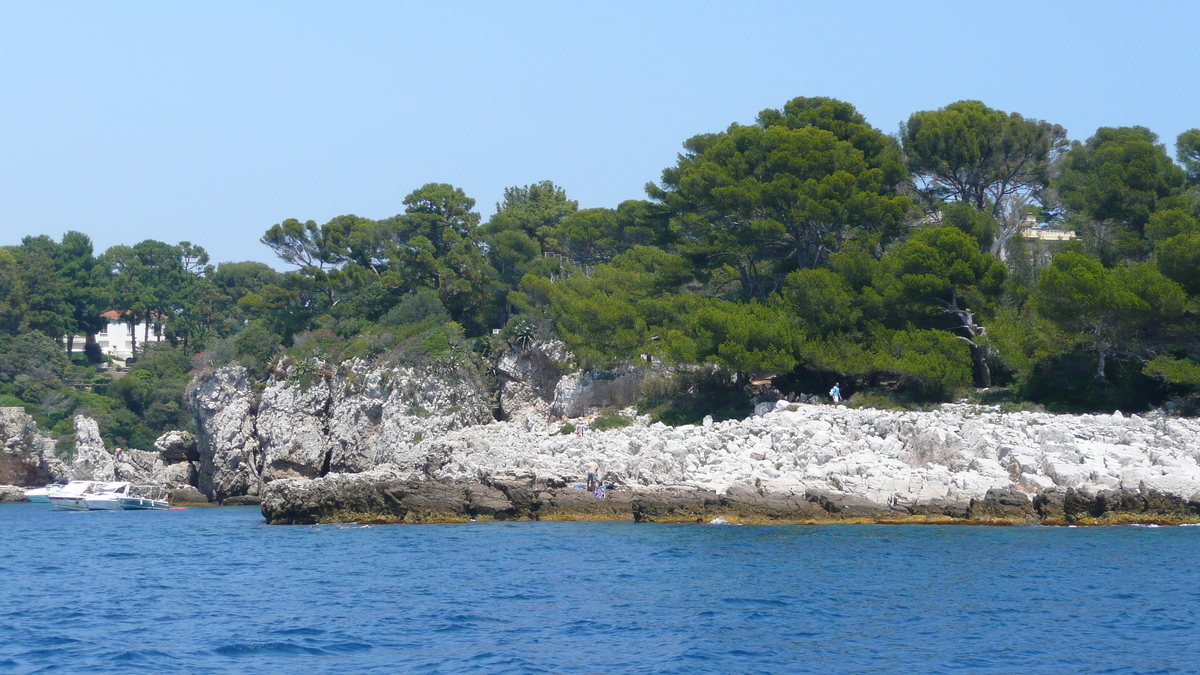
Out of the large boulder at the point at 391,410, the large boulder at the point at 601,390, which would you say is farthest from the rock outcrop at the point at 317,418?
the large boulder at the point at 601,390

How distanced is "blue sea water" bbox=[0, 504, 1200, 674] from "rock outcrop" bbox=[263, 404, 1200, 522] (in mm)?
994

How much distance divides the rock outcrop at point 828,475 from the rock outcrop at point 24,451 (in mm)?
22129

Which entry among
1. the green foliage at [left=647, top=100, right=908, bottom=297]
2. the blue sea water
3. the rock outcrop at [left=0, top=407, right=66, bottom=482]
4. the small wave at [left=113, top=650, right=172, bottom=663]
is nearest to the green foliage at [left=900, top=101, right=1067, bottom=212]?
the green foliage at [left=647, top=100, right=908, bottom=297]

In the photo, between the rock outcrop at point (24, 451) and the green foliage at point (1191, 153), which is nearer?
the green foliage at point (1191, 153)

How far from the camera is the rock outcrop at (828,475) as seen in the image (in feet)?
66.6

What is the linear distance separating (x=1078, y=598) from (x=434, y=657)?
25.0ft

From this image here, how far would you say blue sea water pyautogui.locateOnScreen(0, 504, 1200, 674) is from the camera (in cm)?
1103

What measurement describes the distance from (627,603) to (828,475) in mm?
9436

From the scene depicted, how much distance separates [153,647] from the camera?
11797 millimetres

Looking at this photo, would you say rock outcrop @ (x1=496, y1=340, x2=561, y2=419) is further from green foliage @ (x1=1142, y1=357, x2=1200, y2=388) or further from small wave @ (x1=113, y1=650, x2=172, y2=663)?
small wave @ (x1=113, y1=650, x2=172, y2=663)

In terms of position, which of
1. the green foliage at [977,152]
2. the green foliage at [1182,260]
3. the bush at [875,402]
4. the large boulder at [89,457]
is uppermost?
the green foliage at [977,152]

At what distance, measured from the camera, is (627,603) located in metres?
13.9

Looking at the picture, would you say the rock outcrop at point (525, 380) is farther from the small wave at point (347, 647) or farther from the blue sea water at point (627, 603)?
the small wave at point (347, 647)

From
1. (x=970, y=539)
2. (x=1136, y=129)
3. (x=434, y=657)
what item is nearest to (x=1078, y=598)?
(x=970, y=539)
